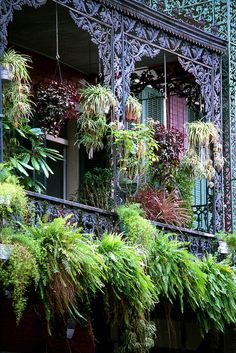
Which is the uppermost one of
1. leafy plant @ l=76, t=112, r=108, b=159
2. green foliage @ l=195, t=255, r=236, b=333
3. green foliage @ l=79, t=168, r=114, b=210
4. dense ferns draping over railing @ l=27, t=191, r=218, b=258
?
leafy plant @ l=76, t=112, r=108, b=159

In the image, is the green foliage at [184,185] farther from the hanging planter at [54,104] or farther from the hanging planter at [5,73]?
the hanging planter at [5,73]

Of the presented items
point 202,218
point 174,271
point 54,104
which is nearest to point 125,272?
point 174,271

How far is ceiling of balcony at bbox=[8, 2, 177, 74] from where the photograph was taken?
18.3 meters

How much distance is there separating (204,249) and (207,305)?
1334 mm

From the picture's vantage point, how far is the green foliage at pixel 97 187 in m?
18.7

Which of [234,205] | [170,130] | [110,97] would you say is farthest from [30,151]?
[234,205]

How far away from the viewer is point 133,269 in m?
15.6

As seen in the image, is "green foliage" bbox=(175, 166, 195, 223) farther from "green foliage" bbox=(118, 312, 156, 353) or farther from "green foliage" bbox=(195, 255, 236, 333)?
"green foliage" bbox=(118, 312, 156, 353)

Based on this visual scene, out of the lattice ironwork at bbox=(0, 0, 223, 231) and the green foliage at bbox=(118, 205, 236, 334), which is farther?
the lattice ironwork at bbox=(0, 0, 223, 231)

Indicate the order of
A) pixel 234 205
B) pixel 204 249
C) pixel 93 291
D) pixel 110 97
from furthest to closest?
pixel 234 205
pixel 204 249
pixel 110 97
pixel 93 291

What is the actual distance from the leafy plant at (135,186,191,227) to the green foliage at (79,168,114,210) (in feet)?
1.90

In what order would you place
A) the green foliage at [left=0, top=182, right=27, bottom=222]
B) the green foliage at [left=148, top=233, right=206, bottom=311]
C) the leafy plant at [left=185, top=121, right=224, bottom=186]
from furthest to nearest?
the leafy plant at [left=185, top=121, right=224, bottom=186], the green foliage at [left=148, top=233, right=206, bottom=311], the green foliage at [left=0, top=182, right=27, bottom=222]

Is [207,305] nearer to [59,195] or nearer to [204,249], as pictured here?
[204,249]

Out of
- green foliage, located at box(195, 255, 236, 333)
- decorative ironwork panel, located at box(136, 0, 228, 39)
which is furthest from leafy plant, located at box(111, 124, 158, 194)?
decorative ironwork panel, located at box(136, 0, 228, 39)
